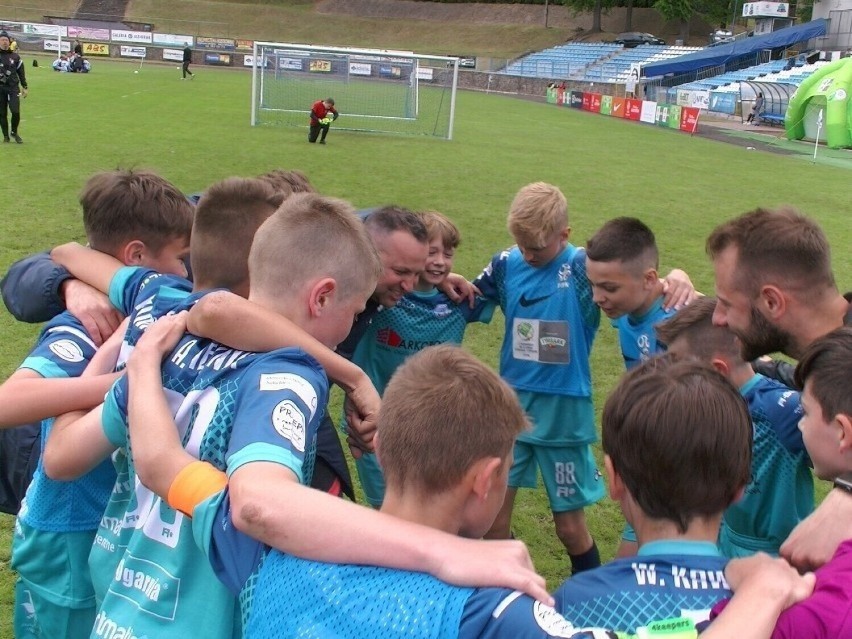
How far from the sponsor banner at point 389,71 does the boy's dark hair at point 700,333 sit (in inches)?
963

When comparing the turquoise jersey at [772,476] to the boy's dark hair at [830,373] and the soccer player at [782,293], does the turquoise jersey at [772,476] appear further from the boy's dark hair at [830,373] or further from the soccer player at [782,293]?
the boy's dark hair at [830,373]

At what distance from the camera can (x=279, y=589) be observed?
5.06 feet

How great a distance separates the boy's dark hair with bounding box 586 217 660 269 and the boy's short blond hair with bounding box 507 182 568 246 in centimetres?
31

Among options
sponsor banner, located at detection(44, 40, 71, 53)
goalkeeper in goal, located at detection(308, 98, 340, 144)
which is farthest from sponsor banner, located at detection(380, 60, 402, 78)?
sponsor banner, located at detection(44, 40, 71, 53)

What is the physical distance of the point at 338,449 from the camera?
2.24 m

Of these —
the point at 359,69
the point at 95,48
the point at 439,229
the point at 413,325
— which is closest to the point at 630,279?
the point at 439,229

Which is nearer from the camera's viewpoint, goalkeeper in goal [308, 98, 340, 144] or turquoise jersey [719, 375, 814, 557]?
turquoise jersey [719, 375, 814, 557]

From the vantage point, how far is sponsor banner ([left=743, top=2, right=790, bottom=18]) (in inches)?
2200

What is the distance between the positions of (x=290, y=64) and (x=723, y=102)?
24.3m

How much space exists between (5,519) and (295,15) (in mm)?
73142

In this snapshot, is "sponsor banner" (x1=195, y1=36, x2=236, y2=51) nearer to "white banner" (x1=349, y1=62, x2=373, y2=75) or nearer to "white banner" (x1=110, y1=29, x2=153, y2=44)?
"white banner" (x1=110, y1=29, x2=153, y2=44)

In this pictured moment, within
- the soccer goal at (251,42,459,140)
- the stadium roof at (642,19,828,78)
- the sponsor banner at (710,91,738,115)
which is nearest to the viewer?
the soccer goal at (251,42,459,140)

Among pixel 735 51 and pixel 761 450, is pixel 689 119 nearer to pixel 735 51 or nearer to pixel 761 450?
pixel 735 51

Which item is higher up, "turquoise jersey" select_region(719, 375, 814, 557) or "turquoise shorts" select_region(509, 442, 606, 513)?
"turquoise jersey" select_region(719, 375, 814, 557)
